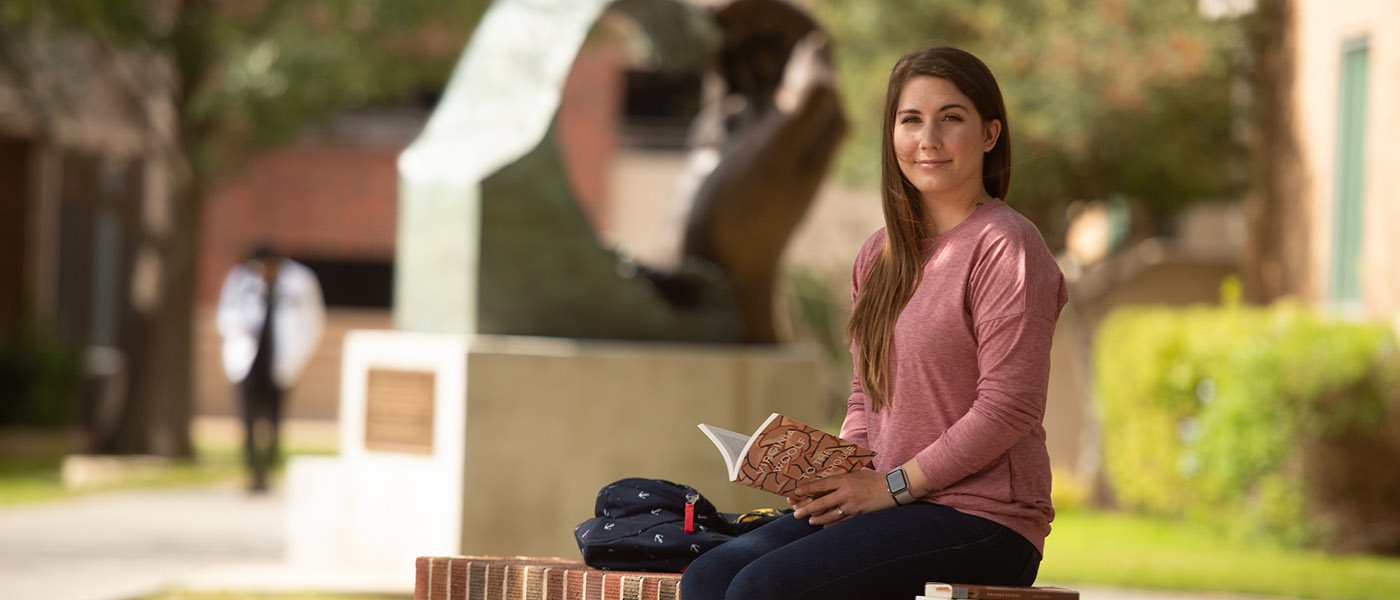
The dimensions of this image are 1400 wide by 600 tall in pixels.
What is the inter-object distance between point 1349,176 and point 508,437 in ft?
28.2

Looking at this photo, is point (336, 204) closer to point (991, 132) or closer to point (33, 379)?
point (33, 379)

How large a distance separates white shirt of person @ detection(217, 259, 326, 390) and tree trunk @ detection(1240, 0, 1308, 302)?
8.33 metres

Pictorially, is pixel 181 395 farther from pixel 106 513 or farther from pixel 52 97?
pixel 106 513

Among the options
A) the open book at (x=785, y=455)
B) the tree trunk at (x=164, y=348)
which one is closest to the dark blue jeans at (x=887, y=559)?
the open book at (x=785, y=455)

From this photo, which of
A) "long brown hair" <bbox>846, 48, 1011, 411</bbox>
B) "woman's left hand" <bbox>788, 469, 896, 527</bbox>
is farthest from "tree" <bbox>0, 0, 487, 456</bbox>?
"woman's left hand" <bbox>788, 469, 896, 527</bbox>

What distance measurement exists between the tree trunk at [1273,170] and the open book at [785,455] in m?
11.8

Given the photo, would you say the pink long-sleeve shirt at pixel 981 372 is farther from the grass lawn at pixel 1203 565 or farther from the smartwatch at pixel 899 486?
the grass lawn at pixel 1203 565

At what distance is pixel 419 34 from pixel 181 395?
417 cm

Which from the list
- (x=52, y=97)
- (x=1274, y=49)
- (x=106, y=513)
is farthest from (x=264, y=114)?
(x=1274, y=49)

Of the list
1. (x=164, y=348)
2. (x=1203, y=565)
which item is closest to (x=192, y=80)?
(x=164, y=348)

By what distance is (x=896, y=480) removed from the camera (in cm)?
353

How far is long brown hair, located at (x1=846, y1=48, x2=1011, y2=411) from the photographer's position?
364 cm

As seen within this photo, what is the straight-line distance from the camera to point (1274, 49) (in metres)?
15.3

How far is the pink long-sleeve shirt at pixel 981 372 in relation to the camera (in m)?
3.43
